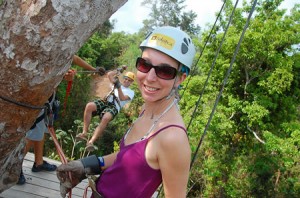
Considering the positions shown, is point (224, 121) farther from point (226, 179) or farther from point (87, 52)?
point (87, 52)

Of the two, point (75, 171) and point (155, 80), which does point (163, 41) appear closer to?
point (155, 80)

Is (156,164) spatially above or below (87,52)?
below

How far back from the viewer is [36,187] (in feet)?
10.6

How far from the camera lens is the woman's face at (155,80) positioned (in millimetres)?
1373

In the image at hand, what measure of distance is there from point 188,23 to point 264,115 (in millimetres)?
33893

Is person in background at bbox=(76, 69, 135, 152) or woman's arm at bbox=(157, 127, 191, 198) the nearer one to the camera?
woman's arm at bbox=(157, 127, 191, 198)

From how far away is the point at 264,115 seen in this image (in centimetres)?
916

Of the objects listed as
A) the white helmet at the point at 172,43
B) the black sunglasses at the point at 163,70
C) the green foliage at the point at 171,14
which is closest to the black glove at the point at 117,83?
the white helmet at the point at 172,43

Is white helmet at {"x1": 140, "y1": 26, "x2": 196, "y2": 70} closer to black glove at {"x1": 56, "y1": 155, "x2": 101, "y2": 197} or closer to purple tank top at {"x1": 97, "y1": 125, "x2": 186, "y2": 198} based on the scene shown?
purple tank top at {"x1": 97, "y1": 125, "x2": 186, "y2": 198}

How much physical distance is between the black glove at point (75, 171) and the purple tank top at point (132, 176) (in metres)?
0.29

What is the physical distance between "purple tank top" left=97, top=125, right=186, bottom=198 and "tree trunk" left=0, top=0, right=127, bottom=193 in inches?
20.0

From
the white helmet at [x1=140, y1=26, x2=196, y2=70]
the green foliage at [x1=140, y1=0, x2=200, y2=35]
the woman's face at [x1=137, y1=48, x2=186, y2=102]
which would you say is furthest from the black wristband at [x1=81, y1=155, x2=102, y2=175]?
the green foliage at [x1=140, y1=0, x2=200, y2=35]

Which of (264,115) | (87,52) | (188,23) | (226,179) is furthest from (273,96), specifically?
(188,23)

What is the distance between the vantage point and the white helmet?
1.37 meters
